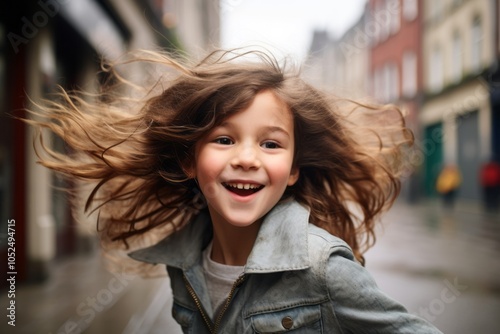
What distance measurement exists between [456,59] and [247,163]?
19950 millimetres

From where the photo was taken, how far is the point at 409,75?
24.3 metres

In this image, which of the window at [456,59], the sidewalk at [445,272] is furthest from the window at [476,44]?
the sidewalk at [445,272]

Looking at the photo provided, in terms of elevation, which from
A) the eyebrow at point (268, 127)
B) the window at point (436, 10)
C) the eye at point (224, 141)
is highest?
the window at point (436, 10)

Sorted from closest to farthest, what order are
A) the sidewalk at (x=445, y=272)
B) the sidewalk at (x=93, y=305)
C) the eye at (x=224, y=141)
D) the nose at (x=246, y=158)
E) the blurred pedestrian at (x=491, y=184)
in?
the nose at (x=246, y=158) → the eye at (x=224, y=141) → the sidewalk at (x=93, y=305) → the sidewalk at (x=445, y=272) → the blurred pedestrian at (x=491, y=184)

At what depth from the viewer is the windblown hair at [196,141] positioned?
6.70ft

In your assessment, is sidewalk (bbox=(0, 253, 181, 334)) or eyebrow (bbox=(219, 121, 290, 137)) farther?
sidewalk (bbox=(0, 253, 181, 334))

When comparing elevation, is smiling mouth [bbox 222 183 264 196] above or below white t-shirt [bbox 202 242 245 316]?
above

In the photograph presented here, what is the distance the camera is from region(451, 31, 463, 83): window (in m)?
19.2

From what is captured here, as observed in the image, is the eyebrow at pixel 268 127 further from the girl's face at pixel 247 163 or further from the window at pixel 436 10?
the window at pixel 436 10

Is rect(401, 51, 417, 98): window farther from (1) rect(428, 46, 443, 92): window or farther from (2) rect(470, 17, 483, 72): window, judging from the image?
(2) rect(470, 17, 483, 72): window

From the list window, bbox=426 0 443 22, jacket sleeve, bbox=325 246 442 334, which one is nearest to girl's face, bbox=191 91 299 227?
jacket sleeve, bbox=325 246 442 334

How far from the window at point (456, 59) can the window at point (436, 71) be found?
1383 millimetres

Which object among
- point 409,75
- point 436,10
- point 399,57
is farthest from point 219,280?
point 399,57

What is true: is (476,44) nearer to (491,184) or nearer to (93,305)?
(491,184)
